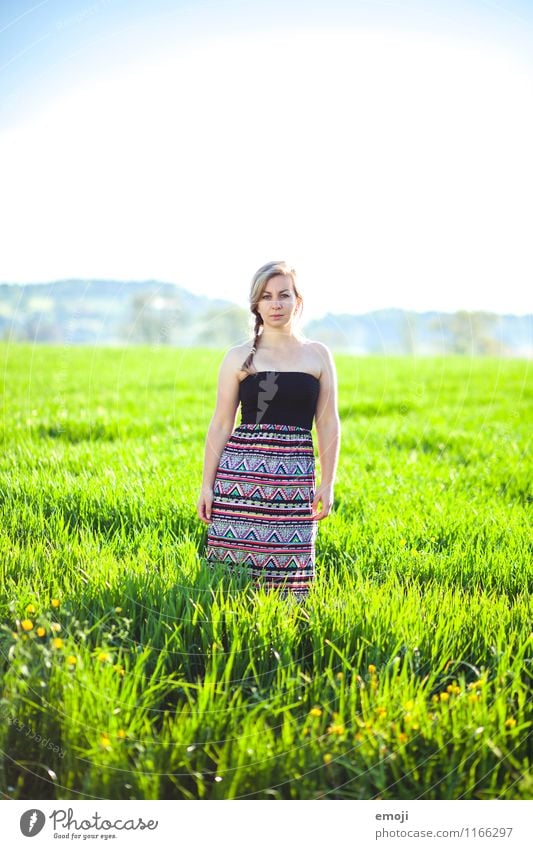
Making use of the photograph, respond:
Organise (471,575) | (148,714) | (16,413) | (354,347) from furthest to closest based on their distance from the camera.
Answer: (16,413)
(354,347)
(471,575)
(148,714)

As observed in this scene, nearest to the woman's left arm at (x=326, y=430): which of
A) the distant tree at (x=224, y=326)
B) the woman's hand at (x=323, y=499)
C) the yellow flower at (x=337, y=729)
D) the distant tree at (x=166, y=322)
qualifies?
the woman's hand at (x=323, y=499)

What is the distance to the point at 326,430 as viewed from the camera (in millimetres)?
4426

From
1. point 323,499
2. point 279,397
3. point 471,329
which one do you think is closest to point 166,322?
point 279,397

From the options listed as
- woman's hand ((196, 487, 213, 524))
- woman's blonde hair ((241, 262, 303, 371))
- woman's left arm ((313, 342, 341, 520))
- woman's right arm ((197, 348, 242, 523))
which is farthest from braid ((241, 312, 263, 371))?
woman's hand ((196, 487, 213, 524))

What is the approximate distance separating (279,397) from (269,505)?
65 centimetres

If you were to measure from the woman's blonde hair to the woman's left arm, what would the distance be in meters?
0.39

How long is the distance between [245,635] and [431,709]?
0.94 meters

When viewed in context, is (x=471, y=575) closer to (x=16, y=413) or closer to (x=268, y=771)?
(x=268, y=771)

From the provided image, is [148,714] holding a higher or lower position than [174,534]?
lower

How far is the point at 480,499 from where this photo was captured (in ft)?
20.5

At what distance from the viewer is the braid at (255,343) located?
4.24 meters

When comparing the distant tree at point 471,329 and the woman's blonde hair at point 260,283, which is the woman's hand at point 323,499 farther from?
the distant tree at point 471,329
